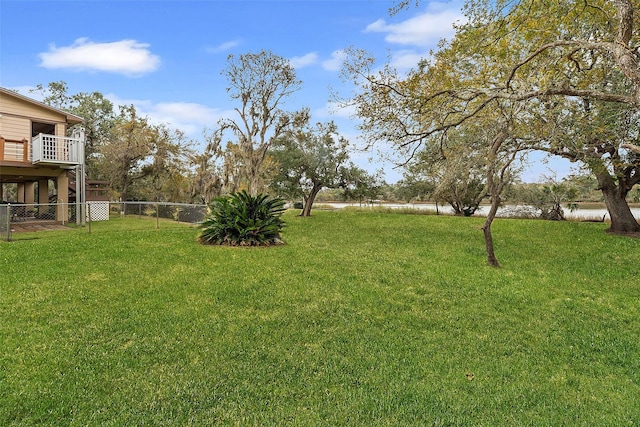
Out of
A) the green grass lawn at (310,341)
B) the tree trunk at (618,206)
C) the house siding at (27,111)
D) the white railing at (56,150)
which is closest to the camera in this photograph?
the green grass lawn at (310,341)

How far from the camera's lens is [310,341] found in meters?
3.64

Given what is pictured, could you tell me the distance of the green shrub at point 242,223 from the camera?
29.8 feet

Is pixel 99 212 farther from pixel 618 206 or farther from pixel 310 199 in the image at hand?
pixel 618 206

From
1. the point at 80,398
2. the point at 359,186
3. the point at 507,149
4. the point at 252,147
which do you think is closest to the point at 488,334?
the point at 80,398

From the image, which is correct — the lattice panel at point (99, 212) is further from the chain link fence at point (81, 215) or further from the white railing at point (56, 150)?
the white railing at point (56, 150)

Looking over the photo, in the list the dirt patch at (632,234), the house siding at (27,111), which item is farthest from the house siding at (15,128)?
the dirt patch at (632,234)

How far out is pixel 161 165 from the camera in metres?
20.2

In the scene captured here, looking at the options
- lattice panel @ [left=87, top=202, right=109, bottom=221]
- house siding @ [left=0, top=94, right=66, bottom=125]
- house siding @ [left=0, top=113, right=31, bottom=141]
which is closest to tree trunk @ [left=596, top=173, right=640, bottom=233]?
lattice panel @ [left=87, top=202, right=109, bottom=221]

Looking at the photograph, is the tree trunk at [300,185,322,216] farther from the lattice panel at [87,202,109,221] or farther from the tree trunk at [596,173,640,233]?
the tree trunk at [596,173,640,233]

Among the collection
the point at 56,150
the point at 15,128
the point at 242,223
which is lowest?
the point at 242,223

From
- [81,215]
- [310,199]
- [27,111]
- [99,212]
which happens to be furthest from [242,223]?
[27,111]

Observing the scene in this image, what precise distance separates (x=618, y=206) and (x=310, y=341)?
13169mm

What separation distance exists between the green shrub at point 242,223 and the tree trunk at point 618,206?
1087cm

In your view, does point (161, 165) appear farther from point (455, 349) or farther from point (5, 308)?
point (455, 349)
